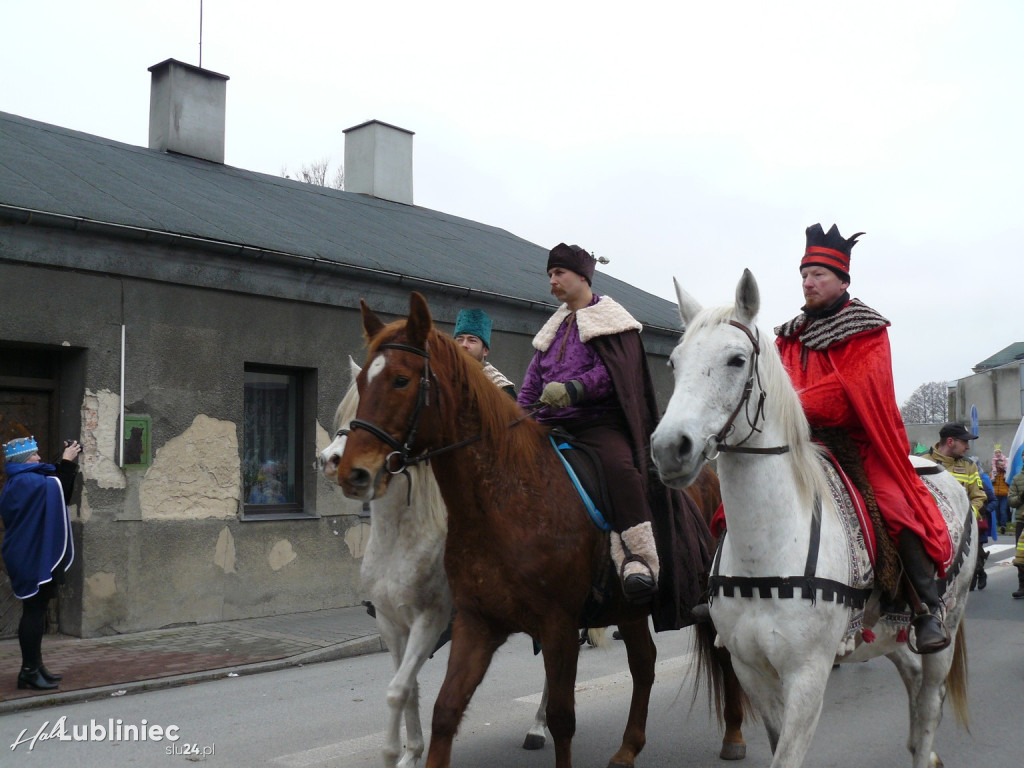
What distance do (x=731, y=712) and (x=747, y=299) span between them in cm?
290

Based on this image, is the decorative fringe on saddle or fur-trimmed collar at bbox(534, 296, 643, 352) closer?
the decorative fringe on saddle

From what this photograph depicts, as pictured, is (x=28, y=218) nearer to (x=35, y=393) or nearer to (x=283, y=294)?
(x=35, y=393)

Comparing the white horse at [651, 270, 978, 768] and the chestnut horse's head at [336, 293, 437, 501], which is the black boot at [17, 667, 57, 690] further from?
the white horse at [651, 270, 978, 768]

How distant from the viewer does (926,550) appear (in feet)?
13.6

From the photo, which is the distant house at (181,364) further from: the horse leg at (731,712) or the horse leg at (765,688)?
the horse leg at (765,688)

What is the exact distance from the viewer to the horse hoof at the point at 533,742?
18.9ft

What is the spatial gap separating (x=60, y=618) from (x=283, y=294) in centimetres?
432

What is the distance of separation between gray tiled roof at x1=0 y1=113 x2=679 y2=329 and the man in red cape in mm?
Result: 7843

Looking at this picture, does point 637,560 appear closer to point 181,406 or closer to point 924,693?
point 924,693

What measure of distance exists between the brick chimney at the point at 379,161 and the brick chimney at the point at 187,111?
3.77m

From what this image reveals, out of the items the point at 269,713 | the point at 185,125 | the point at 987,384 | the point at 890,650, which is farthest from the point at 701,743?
the point at 987,384

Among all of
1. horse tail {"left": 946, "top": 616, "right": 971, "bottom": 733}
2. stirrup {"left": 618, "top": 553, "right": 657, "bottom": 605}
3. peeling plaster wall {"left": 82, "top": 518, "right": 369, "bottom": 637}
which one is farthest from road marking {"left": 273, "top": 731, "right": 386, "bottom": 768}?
peeling plaster wall {"left": 82, "top": 518, "right": 369, "bottom": 637}

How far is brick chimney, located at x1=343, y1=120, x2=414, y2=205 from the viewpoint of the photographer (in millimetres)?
19719

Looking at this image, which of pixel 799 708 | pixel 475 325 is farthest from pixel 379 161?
pixel 799 708
